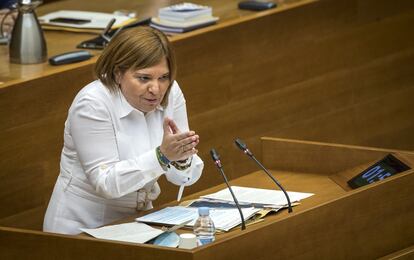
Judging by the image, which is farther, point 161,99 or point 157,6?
point 157,6

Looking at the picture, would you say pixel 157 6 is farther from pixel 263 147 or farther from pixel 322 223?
pixel 322 223

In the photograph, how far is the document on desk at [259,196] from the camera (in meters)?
3.98

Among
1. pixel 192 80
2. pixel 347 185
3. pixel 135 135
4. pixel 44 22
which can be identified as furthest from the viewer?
pixel 44 22

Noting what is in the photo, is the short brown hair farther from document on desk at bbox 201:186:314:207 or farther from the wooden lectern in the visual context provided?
the wooden lectern

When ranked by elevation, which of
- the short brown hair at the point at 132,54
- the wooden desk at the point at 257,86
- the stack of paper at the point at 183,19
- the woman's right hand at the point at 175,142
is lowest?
the wooden desk at the point at 257,86

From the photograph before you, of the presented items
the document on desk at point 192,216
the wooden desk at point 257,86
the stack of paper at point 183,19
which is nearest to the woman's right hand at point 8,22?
the wooden desk at point 257,86

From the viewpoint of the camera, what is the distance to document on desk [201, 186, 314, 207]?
3979mm

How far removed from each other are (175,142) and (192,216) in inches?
10.8

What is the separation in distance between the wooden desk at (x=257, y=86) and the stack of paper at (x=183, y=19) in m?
0.09

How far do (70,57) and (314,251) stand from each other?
5.54ft

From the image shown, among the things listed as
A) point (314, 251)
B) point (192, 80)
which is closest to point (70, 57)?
point (192, 80)

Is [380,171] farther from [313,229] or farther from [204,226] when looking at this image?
[204,226]

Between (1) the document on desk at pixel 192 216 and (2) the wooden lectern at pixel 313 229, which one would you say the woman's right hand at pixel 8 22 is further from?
(1) the document on desk at pixel 192 216

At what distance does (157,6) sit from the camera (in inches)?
247
